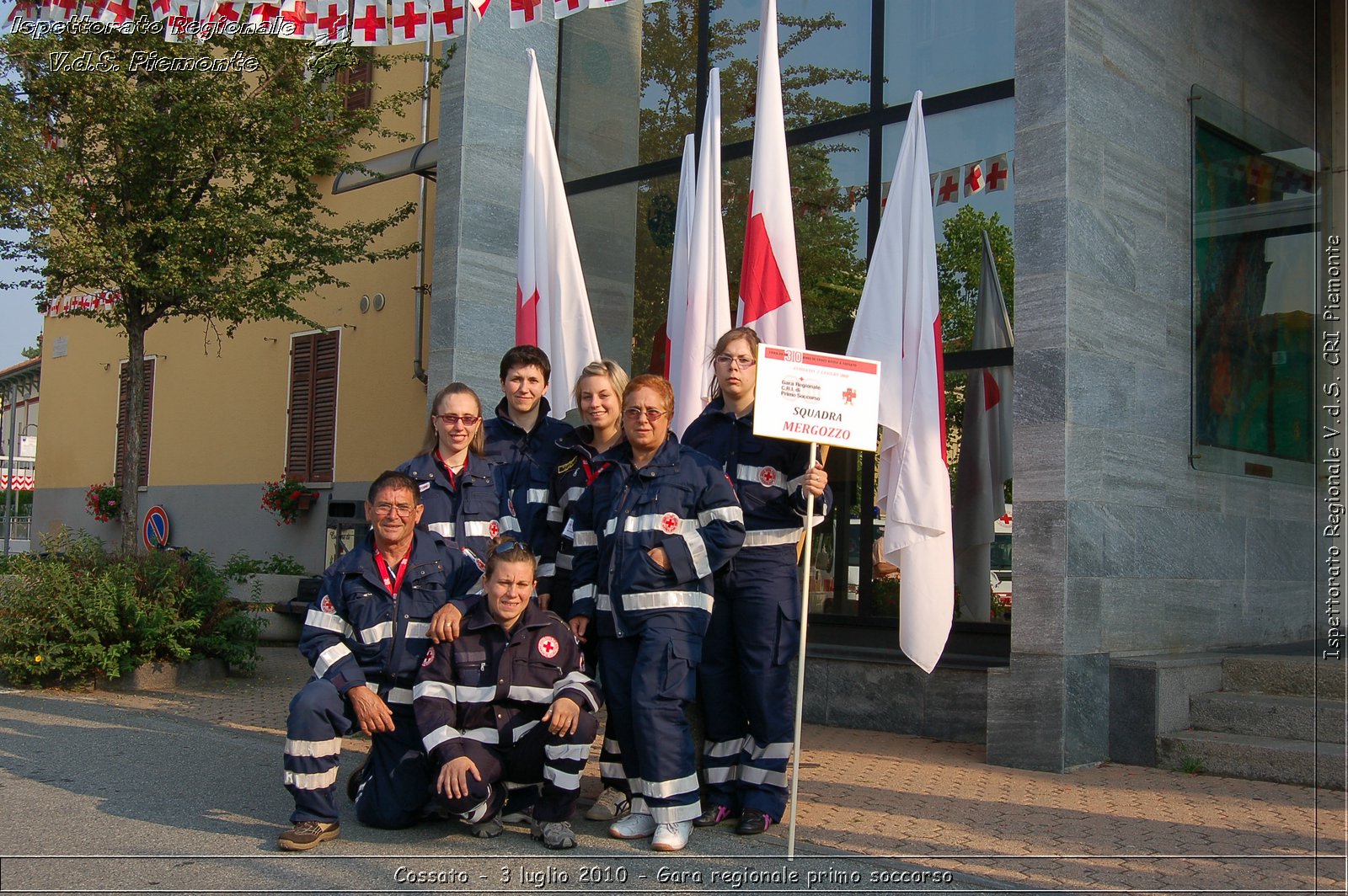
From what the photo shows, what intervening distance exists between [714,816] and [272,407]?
12492 millimetres

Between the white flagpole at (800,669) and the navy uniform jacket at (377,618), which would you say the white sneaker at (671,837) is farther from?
the navy uniform jacket at (377,618)

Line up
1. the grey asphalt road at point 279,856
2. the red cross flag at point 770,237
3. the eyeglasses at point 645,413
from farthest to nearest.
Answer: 1. the red cross flag at point 770,237
2. the eyeglasses at point 645,413
3. the grey asphalt road at point 279,856

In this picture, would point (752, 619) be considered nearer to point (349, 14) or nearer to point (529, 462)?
point (529, 462)

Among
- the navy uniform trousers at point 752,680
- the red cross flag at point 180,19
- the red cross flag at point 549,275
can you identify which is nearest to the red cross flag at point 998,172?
the red cross flag at point 549,275

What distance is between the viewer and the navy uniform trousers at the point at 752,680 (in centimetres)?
548

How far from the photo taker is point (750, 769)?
550 cm

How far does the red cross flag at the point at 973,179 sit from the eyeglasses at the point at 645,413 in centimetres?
442

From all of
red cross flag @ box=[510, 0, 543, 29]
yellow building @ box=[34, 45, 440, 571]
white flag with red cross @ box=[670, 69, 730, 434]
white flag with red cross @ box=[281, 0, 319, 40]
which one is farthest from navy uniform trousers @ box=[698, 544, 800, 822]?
yellow building @ box=[34, 45, 440, 571]

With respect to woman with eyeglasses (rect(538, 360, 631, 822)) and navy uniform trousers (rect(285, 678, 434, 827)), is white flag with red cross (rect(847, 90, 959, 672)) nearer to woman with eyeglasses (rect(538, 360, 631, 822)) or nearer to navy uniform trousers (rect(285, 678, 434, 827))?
woman with eyeglasses (rect(538, 360, 631, 822))

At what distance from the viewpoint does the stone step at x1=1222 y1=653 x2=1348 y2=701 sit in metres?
7.38

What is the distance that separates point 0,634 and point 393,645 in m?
5.38

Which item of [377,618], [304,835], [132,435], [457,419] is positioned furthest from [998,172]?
[132,435]

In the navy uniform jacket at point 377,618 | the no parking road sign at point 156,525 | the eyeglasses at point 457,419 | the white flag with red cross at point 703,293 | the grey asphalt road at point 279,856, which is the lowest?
the grey asphalt road at point 279,856

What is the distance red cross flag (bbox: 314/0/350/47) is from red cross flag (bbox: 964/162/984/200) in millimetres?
4804
